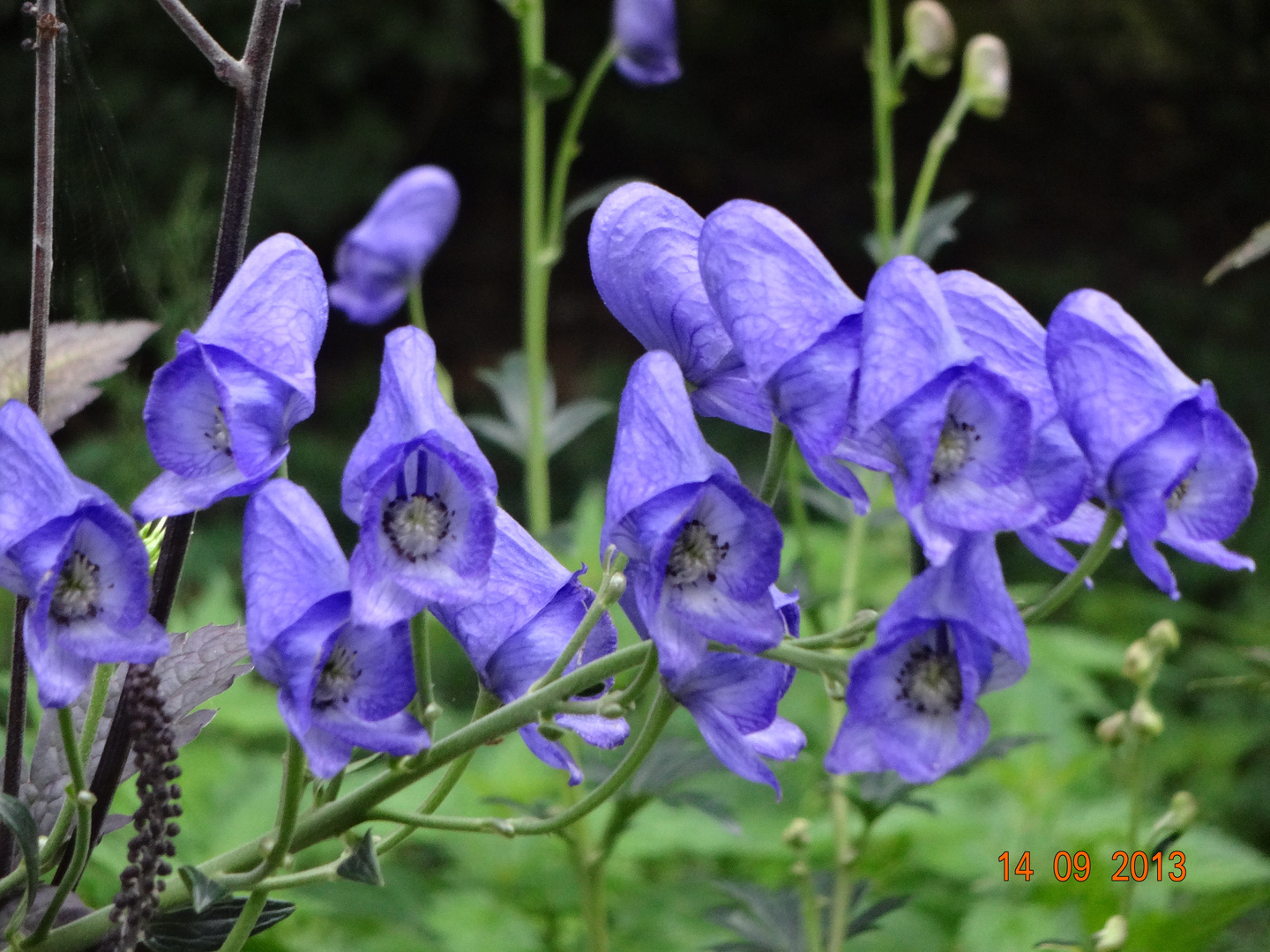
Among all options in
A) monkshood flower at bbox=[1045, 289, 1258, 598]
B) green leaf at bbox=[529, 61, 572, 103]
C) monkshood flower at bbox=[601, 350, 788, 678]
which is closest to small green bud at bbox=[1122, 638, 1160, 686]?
monkshood flower at bbox=[1045, 289, 1258, 598]

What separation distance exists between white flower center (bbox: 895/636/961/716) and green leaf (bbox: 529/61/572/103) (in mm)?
875

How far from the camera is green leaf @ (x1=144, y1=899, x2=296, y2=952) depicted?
432 mm

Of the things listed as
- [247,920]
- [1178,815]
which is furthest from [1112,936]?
[247,920]

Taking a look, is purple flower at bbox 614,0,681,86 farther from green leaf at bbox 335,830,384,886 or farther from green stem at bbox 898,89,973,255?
green leaf at bbox 335,830,384,886

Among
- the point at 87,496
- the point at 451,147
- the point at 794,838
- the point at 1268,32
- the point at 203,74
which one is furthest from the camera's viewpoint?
the point at 451,147

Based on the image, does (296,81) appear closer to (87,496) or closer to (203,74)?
(203,74)

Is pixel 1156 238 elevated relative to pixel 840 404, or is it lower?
lower

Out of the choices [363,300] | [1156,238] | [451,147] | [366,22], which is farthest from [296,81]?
[1156,238]

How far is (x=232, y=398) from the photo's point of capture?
38cm

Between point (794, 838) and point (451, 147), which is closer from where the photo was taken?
point (794, 838)

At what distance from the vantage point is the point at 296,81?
3.17 m

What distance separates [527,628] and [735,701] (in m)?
0.08

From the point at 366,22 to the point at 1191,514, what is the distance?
3.01 meters

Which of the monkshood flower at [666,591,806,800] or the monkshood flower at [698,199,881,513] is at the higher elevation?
the monkshood flower at [698,199,881,513]
